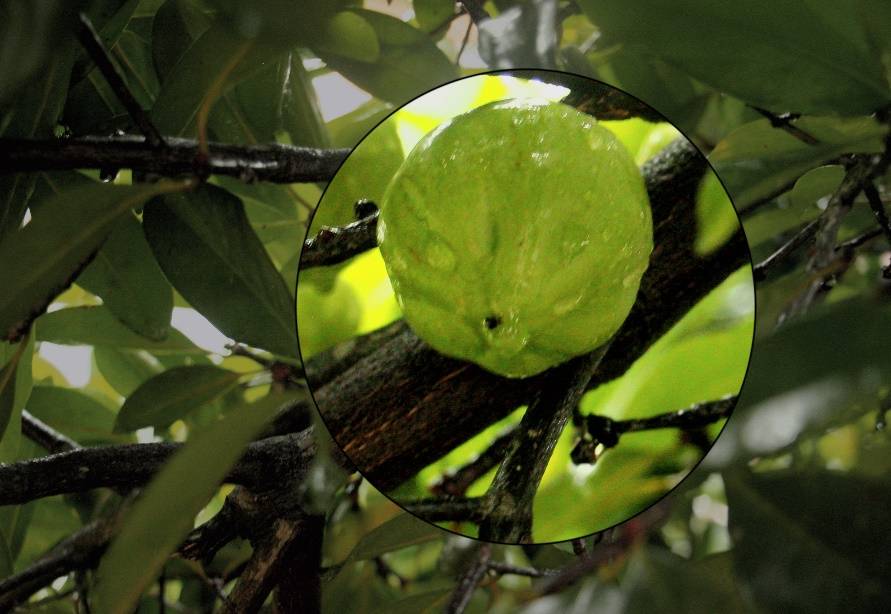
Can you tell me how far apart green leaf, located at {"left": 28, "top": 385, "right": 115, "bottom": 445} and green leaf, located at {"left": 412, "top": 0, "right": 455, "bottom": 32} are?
661 mm

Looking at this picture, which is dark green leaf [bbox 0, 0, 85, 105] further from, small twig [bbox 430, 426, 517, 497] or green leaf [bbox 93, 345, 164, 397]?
green leaf [bbox 93, 345, 164, 397]

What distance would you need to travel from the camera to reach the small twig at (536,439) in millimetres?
592

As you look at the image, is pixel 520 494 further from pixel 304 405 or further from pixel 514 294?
pixel 304 405

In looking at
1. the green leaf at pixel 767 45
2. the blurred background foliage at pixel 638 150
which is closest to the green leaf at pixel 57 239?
the blurred background foliage at pixel 638 150

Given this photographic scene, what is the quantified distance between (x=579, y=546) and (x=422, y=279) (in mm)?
300

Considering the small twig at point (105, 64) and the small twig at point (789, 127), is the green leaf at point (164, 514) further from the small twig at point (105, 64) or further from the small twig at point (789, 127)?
the small twig at point (789, 127)

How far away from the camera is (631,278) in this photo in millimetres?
563

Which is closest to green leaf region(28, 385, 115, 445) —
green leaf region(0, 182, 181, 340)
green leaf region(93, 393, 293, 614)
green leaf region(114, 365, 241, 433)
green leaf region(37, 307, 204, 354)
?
green leaf region(37, 307, 204, 354)

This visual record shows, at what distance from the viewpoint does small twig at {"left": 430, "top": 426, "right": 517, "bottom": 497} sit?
602 millimetres

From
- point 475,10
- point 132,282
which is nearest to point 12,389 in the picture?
point 132,282

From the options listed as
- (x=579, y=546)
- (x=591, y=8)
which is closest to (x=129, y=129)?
(x=591, y=8)

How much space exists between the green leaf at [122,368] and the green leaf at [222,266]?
54cm

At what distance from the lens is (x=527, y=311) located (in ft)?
1.68

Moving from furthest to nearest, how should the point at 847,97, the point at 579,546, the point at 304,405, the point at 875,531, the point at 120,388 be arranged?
the point at 120,388 < the point at 304,405 < the point at 579,546 < the point at 847,97 < the point at 875,531
